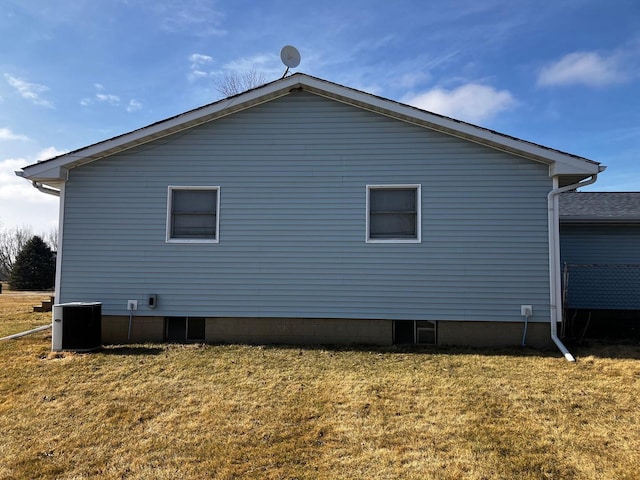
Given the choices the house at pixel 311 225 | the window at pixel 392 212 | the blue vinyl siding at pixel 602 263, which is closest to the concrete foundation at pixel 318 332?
the house at pixel 311 225

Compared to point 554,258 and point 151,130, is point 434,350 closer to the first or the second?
point 554,258

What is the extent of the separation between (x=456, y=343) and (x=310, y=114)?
15.5 ft

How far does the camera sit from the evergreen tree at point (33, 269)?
29.7 m

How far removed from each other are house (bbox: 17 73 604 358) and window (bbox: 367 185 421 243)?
0.08ft

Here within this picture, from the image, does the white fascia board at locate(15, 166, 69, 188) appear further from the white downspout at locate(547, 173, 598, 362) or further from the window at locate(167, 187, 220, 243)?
the white downspout at locate(547, 173, 598, 362)

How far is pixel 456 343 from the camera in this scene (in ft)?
23.9

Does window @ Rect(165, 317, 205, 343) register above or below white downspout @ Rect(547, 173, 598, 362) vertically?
below

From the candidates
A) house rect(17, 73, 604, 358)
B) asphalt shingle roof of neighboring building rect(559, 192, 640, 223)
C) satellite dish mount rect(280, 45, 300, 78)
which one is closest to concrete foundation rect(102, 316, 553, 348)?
house rect(17, 73, 604, 358)

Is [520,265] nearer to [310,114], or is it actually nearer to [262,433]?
[310,114]

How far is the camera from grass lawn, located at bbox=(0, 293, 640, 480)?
350cm

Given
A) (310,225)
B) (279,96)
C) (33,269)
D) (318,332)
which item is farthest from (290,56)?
(33,269)

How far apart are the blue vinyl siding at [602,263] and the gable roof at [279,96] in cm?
345

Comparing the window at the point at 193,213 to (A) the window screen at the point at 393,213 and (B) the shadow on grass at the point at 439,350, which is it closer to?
(B) the shadow on grass at the point at 439,350

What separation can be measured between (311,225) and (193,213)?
214cm
